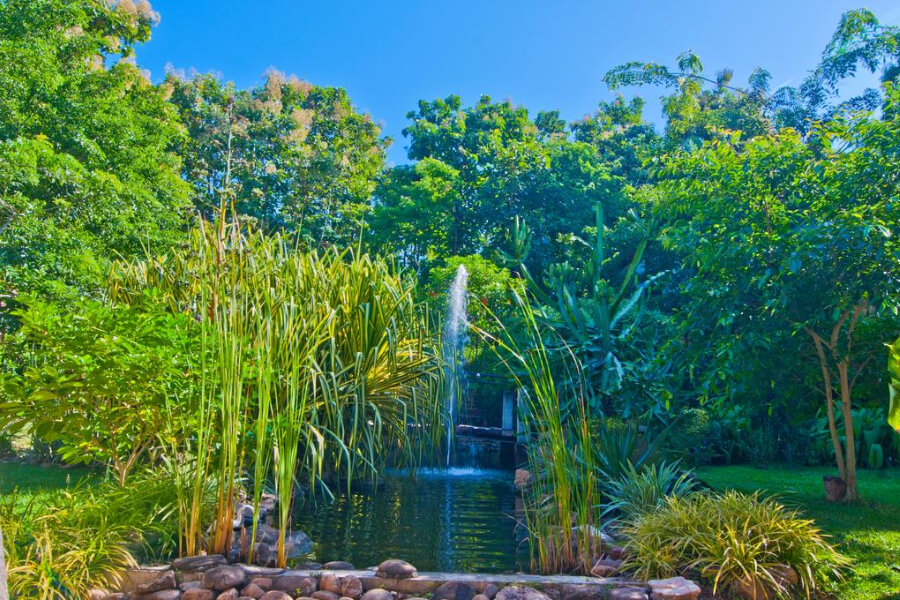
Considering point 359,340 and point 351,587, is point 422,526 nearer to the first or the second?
point 359,340

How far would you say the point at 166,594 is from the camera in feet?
10.3

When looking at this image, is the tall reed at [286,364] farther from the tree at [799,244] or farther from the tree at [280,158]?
the tree at [280,158]

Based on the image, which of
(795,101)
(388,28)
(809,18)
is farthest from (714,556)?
(795,101)

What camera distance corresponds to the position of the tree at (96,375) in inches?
137

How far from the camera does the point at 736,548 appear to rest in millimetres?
3260

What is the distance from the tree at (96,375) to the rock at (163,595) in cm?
98

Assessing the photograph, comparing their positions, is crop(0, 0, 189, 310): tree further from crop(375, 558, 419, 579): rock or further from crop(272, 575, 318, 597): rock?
crop(375, 558, 419, 579): rock

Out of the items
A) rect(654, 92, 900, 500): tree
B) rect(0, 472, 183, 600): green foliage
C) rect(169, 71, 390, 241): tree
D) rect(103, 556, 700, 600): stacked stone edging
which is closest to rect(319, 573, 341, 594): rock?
rect(103, 556, 700, 600): stacked stone edging

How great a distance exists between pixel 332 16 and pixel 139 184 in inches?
146

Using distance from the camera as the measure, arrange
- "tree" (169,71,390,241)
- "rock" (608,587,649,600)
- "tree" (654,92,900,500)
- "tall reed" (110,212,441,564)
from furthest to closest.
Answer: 1. "tree" (169,71,390,241)
2. "tree" (654,92,900,500)
3. "tall reed" (110,212,441,564)
4. "rock" (608,587,649,600)

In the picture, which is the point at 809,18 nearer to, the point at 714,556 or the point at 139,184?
the point at 714,556

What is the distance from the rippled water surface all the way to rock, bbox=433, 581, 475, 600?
0.62 metres

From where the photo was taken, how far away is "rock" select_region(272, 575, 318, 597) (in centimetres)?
319

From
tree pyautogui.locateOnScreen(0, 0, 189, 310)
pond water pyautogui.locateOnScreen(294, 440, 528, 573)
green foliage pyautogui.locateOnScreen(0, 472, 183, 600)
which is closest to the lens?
green foliage pyautogui.locateOnScreen(0, 472, 183, 600)
